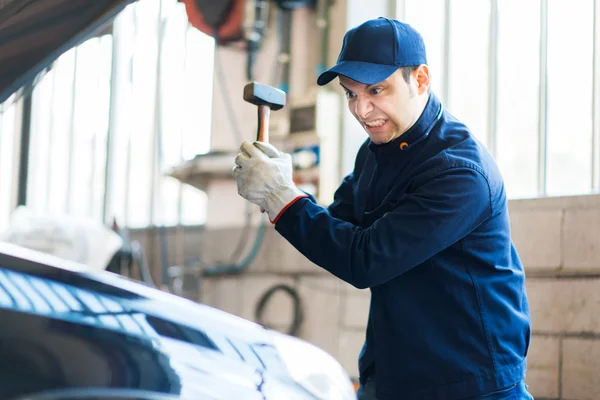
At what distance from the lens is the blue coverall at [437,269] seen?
5.02 feet

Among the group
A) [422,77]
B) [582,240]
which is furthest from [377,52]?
[582,240]

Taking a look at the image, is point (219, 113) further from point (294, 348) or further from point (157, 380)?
point (157, 380)

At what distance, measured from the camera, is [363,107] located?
1.69 metres

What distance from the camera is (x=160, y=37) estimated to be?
479 centimetres

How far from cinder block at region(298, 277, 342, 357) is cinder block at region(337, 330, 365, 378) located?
36 mm

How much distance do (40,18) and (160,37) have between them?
3.79 meters

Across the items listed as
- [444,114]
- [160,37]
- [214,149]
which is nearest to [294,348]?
[444,114]

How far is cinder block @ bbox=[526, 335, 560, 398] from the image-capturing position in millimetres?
2709

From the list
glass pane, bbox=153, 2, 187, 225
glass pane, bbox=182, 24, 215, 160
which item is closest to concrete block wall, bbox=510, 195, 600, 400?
glass pane, bbox=182, 24, 215, 160

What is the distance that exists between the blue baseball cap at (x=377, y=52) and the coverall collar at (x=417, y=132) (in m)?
0.11

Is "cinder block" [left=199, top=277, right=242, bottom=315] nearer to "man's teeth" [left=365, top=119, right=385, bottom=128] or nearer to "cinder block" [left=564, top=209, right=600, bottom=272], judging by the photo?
"cinder block" [left=564, top=209, right=600, bottom=272]

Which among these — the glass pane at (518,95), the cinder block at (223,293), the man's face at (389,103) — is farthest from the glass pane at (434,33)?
the man's face at (389,103)

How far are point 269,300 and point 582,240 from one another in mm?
1809

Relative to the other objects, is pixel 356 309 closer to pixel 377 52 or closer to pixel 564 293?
pixel 564 293
